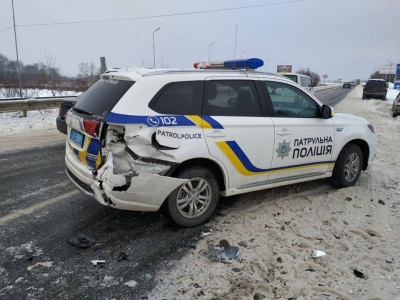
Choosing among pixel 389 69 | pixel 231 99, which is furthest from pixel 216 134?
pixel 389 69

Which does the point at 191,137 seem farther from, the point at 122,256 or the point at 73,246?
the point at 73,246

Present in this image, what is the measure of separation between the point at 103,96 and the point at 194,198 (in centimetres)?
159

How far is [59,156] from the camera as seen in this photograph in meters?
7.64

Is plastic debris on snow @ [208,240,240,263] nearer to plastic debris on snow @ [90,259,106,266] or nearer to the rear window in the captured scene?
plastic debris on snow @ [90,259,106,266]

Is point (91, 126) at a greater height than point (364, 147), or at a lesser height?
greater

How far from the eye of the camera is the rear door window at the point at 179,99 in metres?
3.79

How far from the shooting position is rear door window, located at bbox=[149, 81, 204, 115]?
3.79m

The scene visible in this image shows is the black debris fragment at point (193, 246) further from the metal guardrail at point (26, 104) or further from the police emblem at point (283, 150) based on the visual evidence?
the metal guardrail at point (26, 104)

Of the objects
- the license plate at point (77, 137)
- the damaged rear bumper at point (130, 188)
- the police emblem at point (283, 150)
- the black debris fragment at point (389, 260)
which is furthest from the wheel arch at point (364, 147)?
the license plate at point (77, 137)

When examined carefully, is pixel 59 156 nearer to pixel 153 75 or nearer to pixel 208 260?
pixel 153 75

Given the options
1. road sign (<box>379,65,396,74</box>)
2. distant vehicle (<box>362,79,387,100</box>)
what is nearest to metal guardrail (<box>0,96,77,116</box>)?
distant vehicle (<box>362,79,387,100</box>)

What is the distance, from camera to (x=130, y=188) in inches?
142

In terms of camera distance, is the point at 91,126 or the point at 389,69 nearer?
the point at 91,126

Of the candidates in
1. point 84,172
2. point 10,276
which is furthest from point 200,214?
point 10,276
